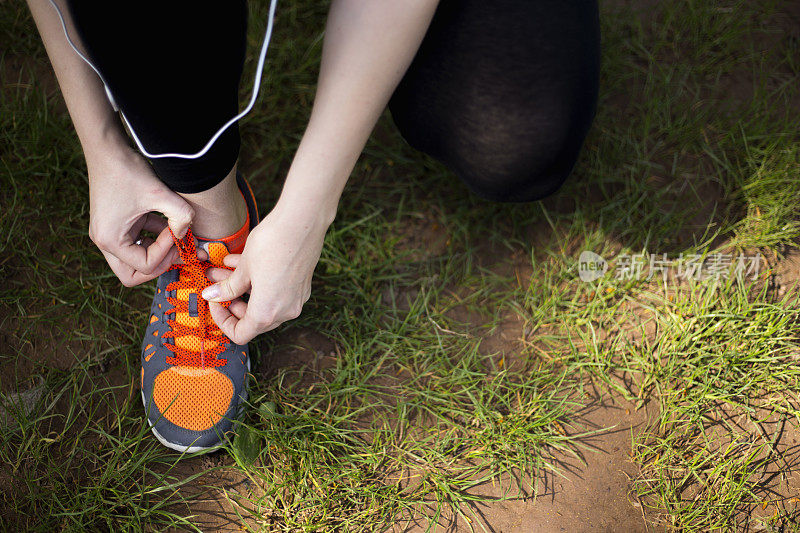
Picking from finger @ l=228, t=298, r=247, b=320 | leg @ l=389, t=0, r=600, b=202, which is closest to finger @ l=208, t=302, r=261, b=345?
finger @ l=228, t=298, r=247, b=320

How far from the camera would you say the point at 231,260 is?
3.67ft

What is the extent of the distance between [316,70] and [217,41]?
0.80m

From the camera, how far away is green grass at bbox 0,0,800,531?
46.4 inches

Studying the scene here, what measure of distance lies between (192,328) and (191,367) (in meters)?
0.08

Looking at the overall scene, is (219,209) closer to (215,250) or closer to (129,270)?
(215,250)

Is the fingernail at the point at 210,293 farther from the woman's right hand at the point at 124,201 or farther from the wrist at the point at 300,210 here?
the wrist at the point at 300,210

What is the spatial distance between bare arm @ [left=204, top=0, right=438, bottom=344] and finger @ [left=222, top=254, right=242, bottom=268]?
0.52ft

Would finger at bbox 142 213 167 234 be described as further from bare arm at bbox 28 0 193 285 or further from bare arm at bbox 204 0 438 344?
bare arm at bbox 204 0 438 344

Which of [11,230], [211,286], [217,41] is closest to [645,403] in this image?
[211,286]

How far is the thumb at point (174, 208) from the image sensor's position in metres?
1.01

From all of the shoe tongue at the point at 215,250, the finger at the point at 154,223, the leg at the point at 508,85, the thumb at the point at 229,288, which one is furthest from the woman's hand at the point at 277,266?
the leg at the point at 508,85

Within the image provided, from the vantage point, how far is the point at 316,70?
1.60 metres

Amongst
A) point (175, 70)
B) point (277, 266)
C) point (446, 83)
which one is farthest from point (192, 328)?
point (446, 83)

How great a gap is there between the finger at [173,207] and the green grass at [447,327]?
38cm
